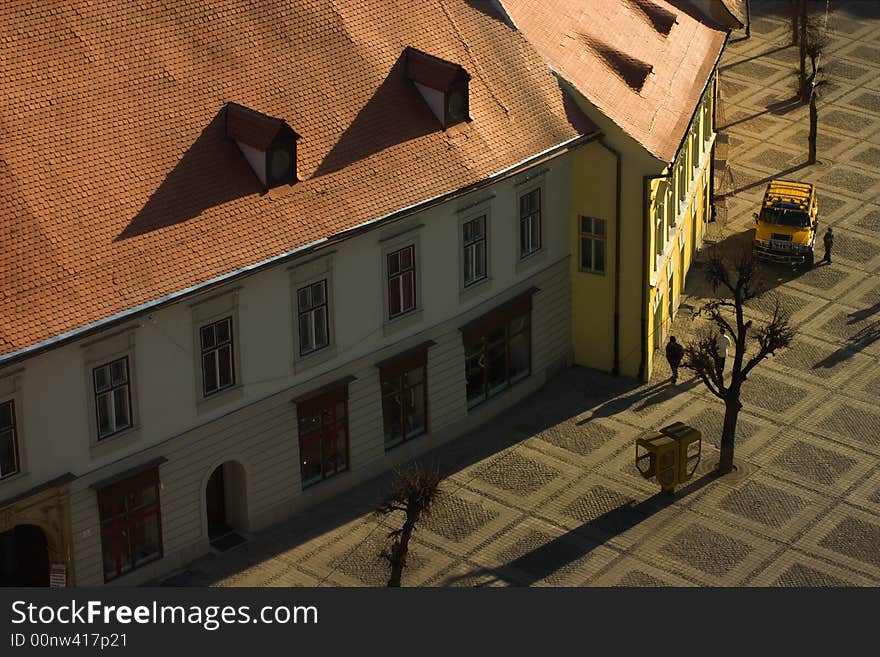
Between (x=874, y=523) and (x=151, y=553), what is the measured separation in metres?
21.5

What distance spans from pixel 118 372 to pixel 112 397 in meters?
0.69

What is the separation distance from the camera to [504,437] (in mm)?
65750

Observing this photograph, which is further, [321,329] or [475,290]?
[475,290]

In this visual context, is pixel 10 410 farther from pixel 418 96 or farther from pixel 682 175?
pixel 682 175

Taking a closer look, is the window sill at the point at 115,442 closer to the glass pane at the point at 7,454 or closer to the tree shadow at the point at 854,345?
the glass pane at the point at 7,454

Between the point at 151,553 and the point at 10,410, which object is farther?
the point at 151,553

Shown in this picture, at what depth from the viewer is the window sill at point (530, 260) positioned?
65.8m

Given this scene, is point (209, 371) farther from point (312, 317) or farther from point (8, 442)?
point (8, 442)

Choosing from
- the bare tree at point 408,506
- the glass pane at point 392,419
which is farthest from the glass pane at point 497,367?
the bare tree at point 408,506

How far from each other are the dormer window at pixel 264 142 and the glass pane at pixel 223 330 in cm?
388

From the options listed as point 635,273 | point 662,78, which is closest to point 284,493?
point 635,273

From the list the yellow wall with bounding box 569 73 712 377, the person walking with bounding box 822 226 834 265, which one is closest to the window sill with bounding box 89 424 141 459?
the yellow wall with bounding box 569 73 712 377

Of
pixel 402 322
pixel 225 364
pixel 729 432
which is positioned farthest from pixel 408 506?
pixel 729 432

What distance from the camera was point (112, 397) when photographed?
54938 millimetres
